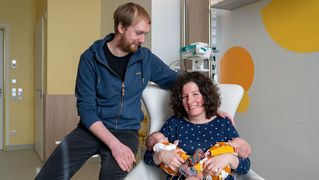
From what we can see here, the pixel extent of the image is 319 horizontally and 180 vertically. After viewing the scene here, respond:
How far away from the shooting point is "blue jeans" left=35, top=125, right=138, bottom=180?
134cm

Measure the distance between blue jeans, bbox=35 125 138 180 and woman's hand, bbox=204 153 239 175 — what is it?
0.38m

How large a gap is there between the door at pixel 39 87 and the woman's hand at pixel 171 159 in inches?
127

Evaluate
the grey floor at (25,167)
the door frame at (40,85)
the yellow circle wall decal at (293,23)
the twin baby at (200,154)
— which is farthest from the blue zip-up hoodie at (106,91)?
the door frame at (40,85)

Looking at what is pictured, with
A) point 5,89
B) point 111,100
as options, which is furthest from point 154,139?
point 5,89

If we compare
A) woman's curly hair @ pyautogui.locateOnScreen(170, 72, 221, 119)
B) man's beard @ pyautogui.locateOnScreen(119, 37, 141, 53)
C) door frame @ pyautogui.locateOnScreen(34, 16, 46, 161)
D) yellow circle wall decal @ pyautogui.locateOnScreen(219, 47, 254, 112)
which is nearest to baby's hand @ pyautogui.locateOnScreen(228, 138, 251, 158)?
woman's curly hair @ pyautogui.locateOnScreen(170, 72, 221, 119)

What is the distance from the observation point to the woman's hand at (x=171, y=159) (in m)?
1.27

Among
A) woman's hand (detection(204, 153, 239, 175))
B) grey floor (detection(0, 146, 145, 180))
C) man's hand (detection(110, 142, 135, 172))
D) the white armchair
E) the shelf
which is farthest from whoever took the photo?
grey floor (detection(0, 146, 145, 180))

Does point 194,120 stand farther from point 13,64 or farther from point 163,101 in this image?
point 13,64

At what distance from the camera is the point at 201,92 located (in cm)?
145

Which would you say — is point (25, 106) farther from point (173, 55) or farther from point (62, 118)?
point (173, 55)

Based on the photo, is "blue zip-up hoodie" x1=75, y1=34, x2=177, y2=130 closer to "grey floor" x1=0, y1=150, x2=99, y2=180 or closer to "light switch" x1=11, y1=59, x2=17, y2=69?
"grey floor" x1=0, y1=150, x2=99, y2=180

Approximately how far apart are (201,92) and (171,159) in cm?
36

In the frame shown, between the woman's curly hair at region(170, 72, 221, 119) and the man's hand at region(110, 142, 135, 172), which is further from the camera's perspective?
the woman's curly hair at region(170, 72, 221, 119)

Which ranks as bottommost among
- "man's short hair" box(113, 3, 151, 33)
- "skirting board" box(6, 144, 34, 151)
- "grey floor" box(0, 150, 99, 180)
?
"grey floor" box(0, 150, 99, 180)
